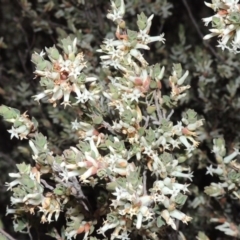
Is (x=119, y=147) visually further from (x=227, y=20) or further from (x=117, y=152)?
(x=227, y=20)

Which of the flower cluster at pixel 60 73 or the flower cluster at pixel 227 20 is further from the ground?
the flower cluster at pixel 227 20

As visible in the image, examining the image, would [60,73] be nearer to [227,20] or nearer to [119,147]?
[119,147]

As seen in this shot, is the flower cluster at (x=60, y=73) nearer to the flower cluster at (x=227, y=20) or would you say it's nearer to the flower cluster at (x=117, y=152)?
the flower cluster at (x=117, y=152)

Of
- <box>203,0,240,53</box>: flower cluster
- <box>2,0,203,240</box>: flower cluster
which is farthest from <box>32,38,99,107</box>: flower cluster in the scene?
<box>203,0,240,53</box>: flower cluster

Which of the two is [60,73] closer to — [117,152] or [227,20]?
[117,152]

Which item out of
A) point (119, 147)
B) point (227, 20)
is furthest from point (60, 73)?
point (227, 20)

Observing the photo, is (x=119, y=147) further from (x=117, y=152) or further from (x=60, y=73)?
(x=60, y=73)

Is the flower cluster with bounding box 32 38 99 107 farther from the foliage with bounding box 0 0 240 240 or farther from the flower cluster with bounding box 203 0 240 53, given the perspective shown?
the flower cluster with bounding box 203 0 240 53

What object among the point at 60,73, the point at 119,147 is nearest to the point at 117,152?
the point at 119,147

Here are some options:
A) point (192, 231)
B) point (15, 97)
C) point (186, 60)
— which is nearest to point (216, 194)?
point (192, 231)

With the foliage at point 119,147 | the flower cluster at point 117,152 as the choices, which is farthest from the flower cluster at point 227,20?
the flower cluster at point 117,152

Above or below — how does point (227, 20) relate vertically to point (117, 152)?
above

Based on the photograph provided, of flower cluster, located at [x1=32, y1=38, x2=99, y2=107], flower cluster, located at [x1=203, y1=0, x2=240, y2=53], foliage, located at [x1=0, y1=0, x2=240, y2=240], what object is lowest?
foliage, located at [x1=0, y1=0, x2=240, y2=240]
